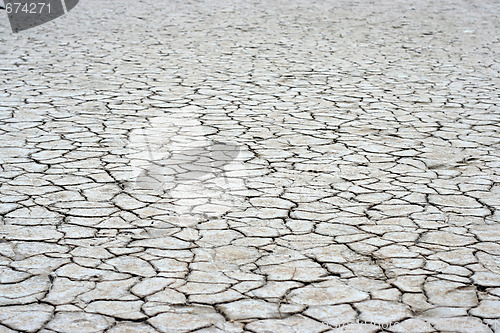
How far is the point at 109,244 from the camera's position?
321 centimetres

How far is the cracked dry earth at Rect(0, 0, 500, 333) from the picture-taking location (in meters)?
2.69

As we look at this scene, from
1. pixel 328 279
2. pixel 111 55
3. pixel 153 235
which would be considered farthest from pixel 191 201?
pixel 111 55

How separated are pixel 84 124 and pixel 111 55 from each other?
10.3 feet

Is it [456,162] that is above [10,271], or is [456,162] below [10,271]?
below

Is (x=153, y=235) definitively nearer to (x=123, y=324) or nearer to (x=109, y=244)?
(x=109, y=244)

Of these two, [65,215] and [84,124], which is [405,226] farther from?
[84,124]

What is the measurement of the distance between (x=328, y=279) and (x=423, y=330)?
20.6 inches

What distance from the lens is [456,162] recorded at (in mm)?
4418

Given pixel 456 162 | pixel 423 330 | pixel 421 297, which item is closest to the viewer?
pixel 423 330

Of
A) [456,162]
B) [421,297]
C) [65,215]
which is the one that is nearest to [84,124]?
[65,215]

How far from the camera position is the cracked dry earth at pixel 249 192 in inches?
106

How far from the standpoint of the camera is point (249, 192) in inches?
154

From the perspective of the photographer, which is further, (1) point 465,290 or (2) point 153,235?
(2) point 153,235

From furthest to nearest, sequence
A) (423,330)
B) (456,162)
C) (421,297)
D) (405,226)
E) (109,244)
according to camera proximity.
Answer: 1. (456,162)
2. (405,226)
3. (109,244)
4. (421,297)
5. (423,330)
